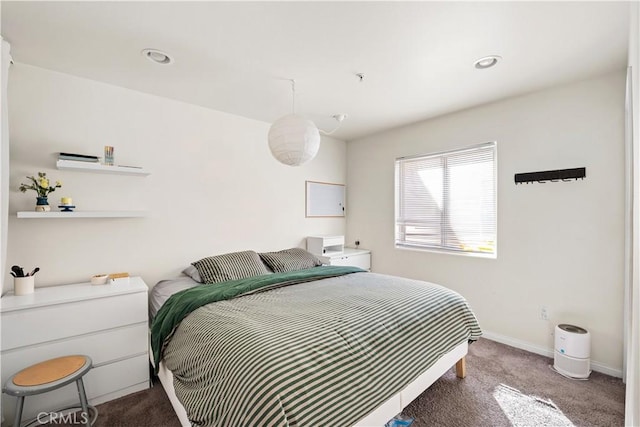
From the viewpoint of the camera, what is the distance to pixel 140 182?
2.70 metres

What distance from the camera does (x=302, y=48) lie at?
200 centimetres

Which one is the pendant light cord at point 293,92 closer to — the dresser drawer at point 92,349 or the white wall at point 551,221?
the white wall at point 551,221

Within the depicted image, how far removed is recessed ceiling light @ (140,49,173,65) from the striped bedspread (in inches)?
71.5

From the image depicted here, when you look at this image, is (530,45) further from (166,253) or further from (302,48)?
(166,253)

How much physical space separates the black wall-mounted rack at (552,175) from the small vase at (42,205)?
Result: 4.06 m

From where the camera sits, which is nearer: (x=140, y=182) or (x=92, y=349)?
(x=92, y=349)

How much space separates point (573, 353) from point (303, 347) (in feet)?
7.83

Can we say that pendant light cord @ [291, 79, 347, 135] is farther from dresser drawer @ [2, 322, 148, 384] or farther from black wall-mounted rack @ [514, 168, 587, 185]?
dresser drawer @ [2, 322, 148, 384]

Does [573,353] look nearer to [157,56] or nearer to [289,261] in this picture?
[289,261]

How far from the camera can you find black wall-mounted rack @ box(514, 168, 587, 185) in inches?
97.0

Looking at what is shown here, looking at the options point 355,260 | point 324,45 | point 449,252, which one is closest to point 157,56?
point 324,45

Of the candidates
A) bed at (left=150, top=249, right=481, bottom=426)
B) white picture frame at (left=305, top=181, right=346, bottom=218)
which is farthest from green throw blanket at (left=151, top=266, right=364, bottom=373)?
white picture frame at (left=305, top=181, right=346, bottom=218)

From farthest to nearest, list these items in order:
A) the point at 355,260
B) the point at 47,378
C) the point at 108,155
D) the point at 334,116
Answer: the point at 355,260 < the point at 334,116 < the point at 108,155 < the point at 47,378

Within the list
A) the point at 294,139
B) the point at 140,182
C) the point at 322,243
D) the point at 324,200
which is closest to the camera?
the point at 294,139
